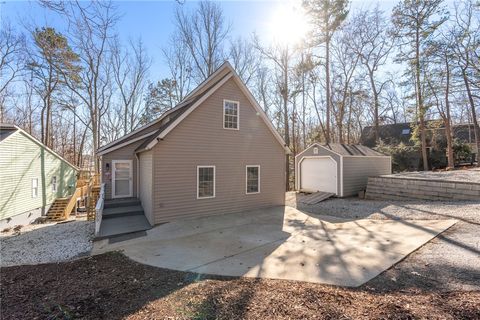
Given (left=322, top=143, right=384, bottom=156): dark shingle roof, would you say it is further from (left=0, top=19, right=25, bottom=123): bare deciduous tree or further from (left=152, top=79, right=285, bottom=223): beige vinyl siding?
(left=0, top=19, right=25, bottom=123): bare deciduous tree

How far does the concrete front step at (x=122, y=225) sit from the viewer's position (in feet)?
26.9

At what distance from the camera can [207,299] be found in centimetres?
379

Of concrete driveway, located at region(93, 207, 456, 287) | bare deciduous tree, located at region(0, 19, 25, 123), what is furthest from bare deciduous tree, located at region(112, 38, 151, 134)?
concrete driveway, located at region(93, 207, 456, 287)

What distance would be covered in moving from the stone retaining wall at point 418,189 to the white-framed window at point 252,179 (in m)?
6.67

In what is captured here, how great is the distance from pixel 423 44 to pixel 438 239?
64.1 ft

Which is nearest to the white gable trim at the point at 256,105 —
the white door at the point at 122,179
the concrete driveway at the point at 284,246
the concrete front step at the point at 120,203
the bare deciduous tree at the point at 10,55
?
the concrete driveway at the point at 284,246

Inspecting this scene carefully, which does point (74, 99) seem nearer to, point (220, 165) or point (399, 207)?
point (220, 165)

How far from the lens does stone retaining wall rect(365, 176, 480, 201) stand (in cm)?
987

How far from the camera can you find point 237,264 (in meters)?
5.44

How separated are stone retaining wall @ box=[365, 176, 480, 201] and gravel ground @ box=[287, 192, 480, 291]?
85cm

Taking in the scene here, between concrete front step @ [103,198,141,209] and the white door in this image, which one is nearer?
concrete front step @ [103,198,141,209]

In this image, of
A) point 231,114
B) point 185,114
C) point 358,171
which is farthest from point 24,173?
point 358,171

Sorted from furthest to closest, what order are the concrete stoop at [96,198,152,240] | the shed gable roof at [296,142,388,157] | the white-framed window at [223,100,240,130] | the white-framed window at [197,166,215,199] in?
1. the shed gable roof at [296,142,388,157]
2. the white-framed window at [223,100,240,130]
3. the white-framed window at [197,166,215,199]
4. the concrete stoop at [96,198,152,240]

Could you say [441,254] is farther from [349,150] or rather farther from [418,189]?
[349,150]
